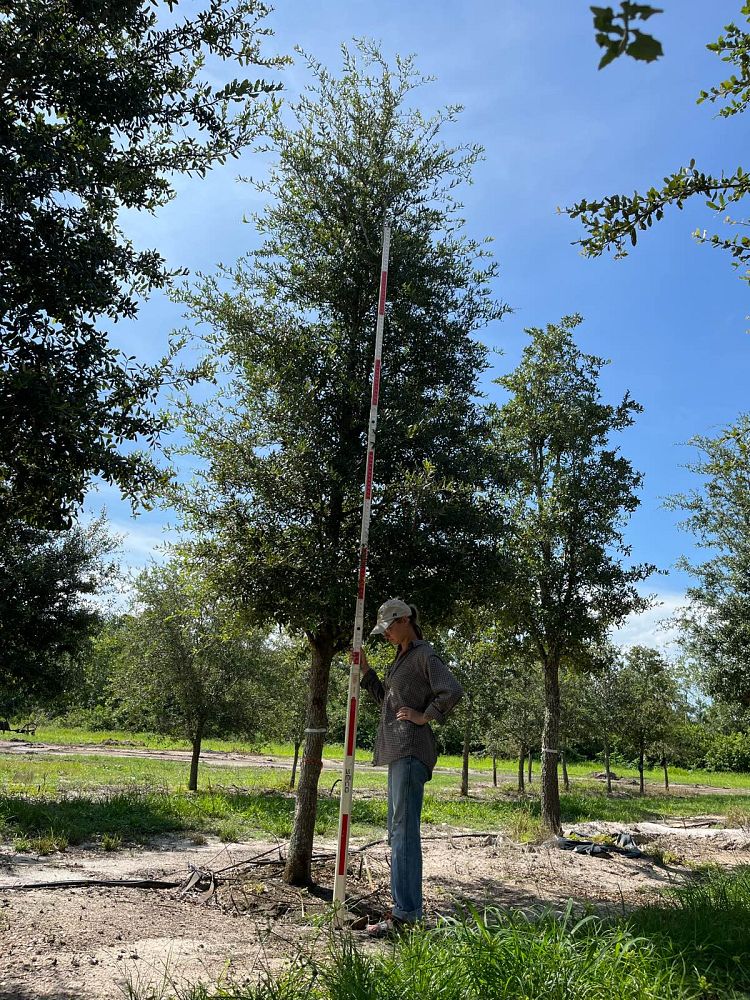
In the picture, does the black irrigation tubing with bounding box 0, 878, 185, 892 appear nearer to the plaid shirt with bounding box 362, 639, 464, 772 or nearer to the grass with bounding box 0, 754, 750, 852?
the grass with bounding box 0, 754, 750, 852

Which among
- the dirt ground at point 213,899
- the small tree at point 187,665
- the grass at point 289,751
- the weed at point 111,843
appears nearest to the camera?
the dirt ground at point 213,899

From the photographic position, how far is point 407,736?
18.7 ft

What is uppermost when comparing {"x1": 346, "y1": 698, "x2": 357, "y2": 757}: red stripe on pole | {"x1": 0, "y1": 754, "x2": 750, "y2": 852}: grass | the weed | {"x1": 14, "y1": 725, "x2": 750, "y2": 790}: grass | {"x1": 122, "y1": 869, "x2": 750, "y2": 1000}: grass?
{"x1": 346, "y1": 698, "x2": 357, "y2": 757}: red stripe on pole

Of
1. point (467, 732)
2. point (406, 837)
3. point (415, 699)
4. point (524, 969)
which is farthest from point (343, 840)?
point (467, 732)

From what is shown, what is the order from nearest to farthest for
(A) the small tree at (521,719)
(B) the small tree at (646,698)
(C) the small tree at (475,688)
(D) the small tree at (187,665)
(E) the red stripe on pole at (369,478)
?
1. (E) the red stripe on pole at (369,478)
2. (D) the small tree at (187,665)
3. (C) the small tree at (475,688)
4. (A) the small tree at (521,719)
5. (B) the small tree at (646,698)

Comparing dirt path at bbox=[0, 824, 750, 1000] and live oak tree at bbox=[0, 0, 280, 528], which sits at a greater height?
live oak tree at bbox=[0, 0, 280, 528]

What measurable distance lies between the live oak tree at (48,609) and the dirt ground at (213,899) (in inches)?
218

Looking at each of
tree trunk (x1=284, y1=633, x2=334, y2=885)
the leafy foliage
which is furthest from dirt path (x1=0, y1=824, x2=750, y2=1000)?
the leafy foliage

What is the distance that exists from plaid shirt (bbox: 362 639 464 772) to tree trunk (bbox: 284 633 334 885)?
8.83 feet

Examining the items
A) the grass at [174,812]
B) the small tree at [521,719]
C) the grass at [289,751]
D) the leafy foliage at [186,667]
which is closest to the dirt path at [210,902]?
the grass at [174,812]

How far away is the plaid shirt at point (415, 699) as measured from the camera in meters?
5.61

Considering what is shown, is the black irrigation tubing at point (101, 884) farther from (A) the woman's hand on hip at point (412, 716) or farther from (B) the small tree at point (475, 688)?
(B) the small tree at point (475, 688)

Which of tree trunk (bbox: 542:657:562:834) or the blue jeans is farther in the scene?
tree trunk (bbox: 542:657:562:834)

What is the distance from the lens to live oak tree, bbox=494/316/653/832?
576 inches
